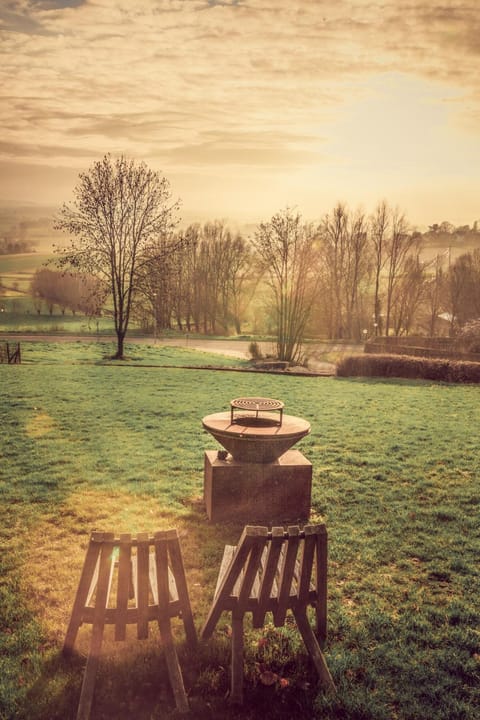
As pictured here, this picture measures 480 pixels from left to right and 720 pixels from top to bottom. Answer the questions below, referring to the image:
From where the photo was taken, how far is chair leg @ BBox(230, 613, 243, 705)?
3225 mm

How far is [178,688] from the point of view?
3.17m

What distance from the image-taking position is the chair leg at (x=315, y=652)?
3.36 m

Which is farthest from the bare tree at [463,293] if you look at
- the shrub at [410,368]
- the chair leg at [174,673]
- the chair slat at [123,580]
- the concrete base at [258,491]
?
the chair slat at [123,580]

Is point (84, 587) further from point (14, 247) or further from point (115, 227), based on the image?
point (14, 247)

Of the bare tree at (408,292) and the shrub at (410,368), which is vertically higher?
the bare tree at (408,292)

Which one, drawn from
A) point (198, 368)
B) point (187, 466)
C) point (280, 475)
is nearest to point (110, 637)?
point (280, 475)

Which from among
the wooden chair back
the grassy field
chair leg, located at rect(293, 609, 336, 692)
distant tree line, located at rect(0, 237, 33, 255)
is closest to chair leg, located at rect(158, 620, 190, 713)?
the grassy field

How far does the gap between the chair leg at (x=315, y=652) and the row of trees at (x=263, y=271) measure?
2283 centimetres

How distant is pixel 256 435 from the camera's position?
561 cm

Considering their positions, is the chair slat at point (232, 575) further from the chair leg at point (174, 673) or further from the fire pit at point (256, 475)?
the fire pit at point (256, 475)

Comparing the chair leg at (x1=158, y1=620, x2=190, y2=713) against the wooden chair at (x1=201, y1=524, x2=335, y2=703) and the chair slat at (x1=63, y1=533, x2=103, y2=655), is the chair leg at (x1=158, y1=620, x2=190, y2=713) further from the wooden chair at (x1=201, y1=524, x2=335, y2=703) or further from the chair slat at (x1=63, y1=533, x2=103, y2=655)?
the chair slat at (x1=63, y1=533, x2=103, y2=655)

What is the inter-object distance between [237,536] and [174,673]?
8.25 feet

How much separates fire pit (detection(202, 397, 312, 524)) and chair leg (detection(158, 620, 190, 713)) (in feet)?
8.74

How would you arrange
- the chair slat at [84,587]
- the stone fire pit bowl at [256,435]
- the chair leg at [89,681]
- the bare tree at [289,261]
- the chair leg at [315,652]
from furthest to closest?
the bare tree at [289,261], the stone fire pit bowl at [256,435], the chair leg at [315,652], the chair slat at [84,587], the chair leg at [89,681]
